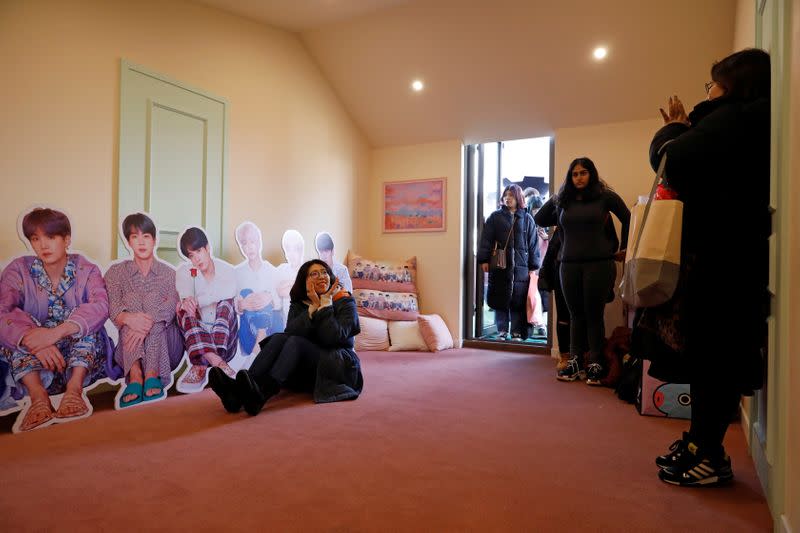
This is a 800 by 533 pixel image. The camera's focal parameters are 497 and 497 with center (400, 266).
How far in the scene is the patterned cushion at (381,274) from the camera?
184 inches

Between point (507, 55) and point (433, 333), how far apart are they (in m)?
2.38

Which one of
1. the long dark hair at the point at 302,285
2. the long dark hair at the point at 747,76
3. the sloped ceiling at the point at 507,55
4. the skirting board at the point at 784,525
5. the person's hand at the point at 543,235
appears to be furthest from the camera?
the person's hand at the point at 543,235

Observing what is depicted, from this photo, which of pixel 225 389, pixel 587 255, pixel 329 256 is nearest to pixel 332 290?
pixel 225 389

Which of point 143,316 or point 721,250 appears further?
point 143,316

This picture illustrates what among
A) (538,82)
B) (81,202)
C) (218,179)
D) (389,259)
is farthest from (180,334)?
(538,82)

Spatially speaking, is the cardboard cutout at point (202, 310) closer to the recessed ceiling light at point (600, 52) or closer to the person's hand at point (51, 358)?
the person's hand at point (51, 358)

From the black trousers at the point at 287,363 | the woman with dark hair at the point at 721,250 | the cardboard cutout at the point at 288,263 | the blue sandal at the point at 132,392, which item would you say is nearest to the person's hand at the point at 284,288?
the cardboard cutout at the point at 288,263

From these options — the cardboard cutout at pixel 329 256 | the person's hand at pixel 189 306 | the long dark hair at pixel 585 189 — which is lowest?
the person's hand at pixel 189 306

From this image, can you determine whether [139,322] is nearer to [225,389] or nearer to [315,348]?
[225,389]

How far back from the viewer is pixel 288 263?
373 centimetres

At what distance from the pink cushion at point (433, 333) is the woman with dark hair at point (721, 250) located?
9.54 ft

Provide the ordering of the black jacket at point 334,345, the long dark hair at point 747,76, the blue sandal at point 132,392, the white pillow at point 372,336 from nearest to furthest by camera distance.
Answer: the long dark hair at point 747,76 → the blue sandal at point 132,392 → the black jacket at point 334,345 → the white pillow at point 372,336

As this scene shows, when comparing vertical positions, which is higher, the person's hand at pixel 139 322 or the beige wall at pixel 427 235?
the beige wall at pixel 427 235

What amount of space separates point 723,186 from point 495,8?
2.68m
